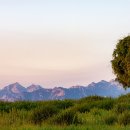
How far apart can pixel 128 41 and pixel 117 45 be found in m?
1.72

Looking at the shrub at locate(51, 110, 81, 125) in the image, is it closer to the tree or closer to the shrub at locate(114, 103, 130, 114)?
the shrub at locate(114, 103, 130, 114)

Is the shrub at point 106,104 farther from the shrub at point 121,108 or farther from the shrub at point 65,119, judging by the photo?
the shrub at point 65,119

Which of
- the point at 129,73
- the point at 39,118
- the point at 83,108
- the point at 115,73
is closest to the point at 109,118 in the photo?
the point at 39,118

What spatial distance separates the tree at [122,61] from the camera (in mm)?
57550

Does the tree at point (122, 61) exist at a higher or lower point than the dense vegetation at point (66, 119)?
higher

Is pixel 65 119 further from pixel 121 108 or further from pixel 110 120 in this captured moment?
pixel 121 108

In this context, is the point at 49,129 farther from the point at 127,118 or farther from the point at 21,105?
the point at 21,105

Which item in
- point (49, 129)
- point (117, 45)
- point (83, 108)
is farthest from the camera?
point (117, 45)

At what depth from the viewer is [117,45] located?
59.6 metres

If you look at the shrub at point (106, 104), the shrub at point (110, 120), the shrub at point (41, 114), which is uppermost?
the shrub at point (106, 104)

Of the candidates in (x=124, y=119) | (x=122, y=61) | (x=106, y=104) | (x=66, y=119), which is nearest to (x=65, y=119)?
(x=66, y=119)

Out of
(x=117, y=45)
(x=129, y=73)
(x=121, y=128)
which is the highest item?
(x=117, y=45)

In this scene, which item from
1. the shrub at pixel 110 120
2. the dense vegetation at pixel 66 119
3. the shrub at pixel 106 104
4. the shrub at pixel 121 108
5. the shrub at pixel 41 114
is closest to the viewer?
the dense vegetation at pixel 66 119

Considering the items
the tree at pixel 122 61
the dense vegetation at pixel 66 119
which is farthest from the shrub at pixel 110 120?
the tree at pixel 122 61
